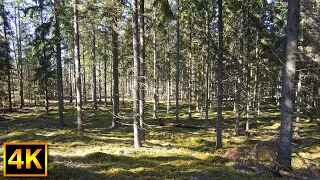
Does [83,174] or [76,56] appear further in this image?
[76,56]

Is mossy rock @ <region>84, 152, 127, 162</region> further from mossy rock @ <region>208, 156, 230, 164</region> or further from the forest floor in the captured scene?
mossy rock @ <region>208, 156, 230, 164</region>

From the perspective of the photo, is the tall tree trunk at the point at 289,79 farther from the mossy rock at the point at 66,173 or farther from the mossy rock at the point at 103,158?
the mossy rock at the point at 66,173

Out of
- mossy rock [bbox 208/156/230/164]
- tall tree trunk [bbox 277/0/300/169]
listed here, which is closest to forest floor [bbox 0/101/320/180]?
mossy rock [bbox 208/156/230/164]

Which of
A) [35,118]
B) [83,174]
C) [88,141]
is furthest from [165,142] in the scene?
[35,118]

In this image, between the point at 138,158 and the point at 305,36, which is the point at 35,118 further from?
the point at 305,36

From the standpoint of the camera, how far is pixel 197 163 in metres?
10.2

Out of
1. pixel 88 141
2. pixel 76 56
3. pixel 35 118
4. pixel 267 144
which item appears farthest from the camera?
pixel 35 118

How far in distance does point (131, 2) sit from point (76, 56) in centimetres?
664

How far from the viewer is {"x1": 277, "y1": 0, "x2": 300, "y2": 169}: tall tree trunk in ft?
28.7

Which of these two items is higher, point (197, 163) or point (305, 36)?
point (305, 36)

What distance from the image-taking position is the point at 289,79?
8.89m

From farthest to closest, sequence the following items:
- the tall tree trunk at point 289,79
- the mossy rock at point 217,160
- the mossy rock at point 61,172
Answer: the mossy rock at point 217,160, the tall tree trunk at point 289,79, the mossy rock at point 61,172

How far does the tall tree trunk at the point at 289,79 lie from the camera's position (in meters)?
8.74

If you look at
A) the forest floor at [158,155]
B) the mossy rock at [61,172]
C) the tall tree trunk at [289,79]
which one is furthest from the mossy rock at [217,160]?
the mossy rock at [61,172]
